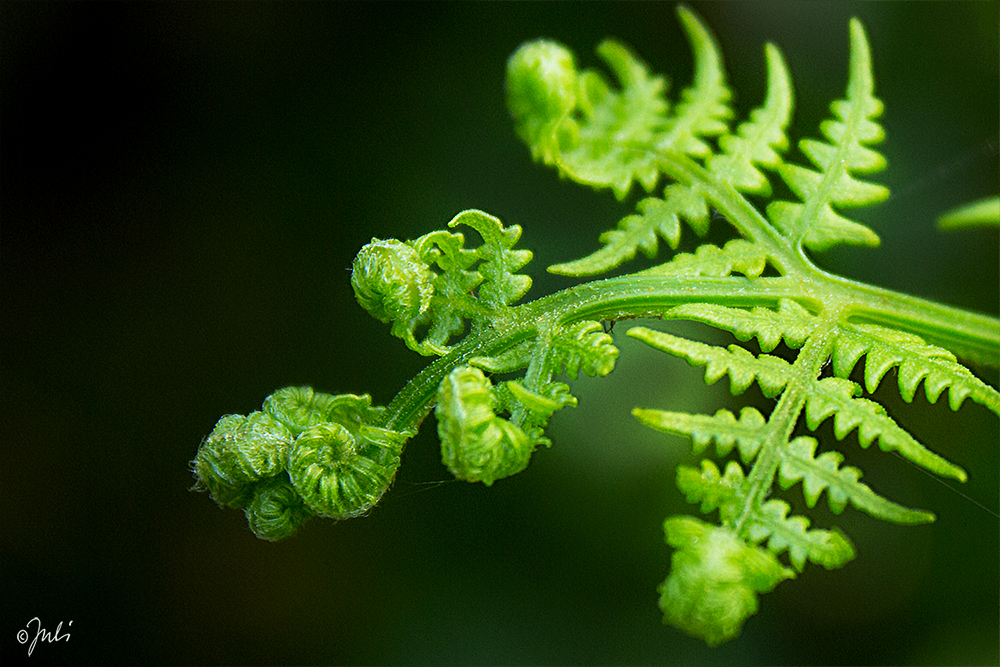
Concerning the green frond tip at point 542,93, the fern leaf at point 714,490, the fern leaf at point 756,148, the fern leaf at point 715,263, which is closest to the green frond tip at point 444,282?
the fern leaf at point 715,263

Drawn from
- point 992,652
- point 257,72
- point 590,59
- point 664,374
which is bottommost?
point 992,652

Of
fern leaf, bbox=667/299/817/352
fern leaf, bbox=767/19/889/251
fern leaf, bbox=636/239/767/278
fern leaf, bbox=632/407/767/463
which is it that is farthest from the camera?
fern leaf, bbox=767/19/889/251

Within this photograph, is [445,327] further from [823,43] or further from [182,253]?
[823,43]

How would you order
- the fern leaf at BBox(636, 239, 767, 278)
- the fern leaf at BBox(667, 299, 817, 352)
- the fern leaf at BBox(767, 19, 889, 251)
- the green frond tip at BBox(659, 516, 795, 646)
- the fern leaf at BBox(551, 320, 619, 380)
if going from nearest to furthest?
the green frond tip at BBox(659, 516, 795, 646) < the fern leaf at BBox(551, 320, 619, 380) < the fern leaf at BBox(667, 299, 817, 352) < the fern leaf at BBox(636, 239, 767, 278) < the fern leaf at BBox(767, 19, 889, 251)

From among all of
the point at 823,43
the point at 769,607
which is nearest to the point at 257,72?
the point at 823,43
